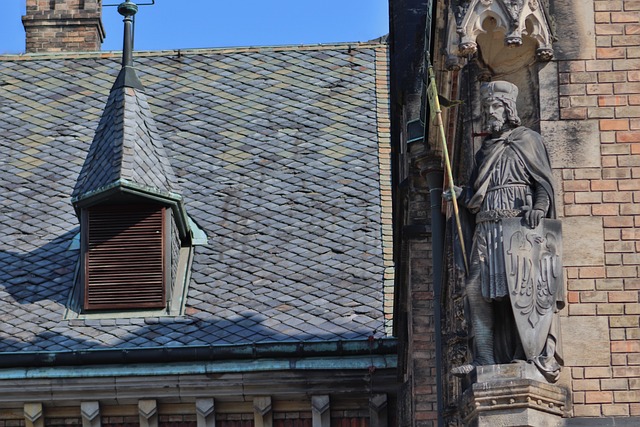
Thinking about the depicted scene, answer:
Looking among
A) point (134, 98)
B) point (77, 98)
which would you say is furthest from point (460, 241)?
point (77, 98)

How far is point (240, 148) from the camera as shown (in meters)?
28.0

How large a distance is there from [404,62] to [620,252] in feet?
24.6

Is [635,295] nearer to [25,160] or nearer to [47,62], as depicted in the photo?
[25,160]

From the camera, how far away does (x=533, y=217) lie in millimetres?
13477

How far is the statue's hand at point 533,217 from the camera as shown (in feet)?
44.2

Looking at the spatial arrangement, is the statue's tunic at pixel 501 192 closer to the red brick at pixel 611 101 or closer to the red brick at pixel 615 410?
the red brick at pixel 611 101

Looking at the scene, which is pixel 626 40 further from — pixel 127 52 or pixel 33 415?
pixel 127 52

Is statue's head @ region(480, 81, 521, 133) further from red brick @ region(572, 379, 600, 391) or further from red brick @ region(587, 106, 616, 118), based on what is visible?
red brick @ region(572, 379, 600, 391)

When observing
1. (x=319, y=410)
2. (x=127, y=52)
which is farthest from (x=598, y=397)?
(x=127, y=52)

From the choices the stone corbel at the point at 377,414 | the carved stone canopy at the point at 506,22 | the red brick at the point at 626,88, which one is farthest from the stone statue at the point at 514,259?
the stone corbel at the point at 377,414

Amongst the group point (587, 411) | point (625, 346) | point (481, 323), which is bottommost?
point (587, 411)

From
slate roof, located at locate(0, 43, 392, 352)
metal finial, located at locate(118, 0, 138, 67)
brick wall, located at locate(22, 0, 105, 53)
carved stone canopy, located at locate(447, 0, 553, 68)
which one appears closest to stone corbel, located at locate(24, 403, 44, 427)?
slate roof, located at locate(0, 43, 392, 352)

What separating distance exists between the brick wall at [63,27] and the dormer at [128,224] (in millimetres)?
7451

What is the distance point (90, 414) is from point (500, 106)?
10.6 metres
